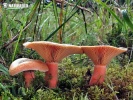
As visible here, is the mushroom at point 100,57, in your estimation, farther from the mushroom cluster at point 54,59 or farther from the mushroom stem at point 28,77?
the mushroom stem at point 28,77

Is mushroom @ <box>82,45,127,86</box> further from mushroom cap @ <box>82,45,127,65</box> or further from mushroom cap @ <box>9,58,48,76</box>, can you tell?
mushroom cap @ <box>9,58,48,76</box>

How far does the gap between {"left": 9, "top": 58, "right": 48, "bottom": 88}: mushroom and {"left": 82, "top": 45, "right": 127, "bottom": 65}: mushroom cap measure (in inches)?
9.5

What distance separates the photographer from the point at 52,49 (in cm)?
135

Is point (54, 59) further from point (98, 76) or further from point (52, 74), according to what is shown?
point (98, 76)

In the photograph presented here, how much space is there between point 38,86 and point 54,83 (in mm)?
87

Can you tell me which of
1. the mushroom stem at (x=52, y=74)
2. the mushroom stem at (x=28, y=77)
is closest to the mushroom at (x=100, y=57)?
the mushroom stem at (x=52, y=74)

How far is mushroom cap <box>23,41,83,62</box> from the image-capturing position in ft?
4.13

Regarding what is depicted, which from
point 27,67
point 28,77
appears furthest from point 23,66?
point 28,77

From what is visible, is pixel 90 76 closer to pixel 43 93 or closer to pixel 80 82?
pixel 80 82

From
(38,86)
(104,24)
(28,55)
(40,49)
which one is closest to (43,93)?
(38,86)

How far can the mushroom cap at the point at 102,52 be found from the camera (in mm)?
1333

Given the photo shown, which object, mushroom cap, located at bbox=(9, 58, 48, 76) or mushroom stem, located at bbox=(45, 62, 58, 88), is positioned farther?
mushroom stem, located at bbox=(45, 62, 58, 88)

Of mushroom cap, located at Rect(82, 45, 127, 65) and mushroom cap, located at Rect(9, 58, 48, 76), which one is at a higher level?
mushroom cap, located at Rect(82, 45, 127, 65)

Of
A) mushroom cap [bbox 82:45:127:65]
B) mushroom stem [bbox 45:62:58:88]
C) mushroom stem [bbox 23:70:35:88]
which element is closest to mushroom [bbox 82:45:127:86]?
mushroom cap [bbox 82:45:127:65]
